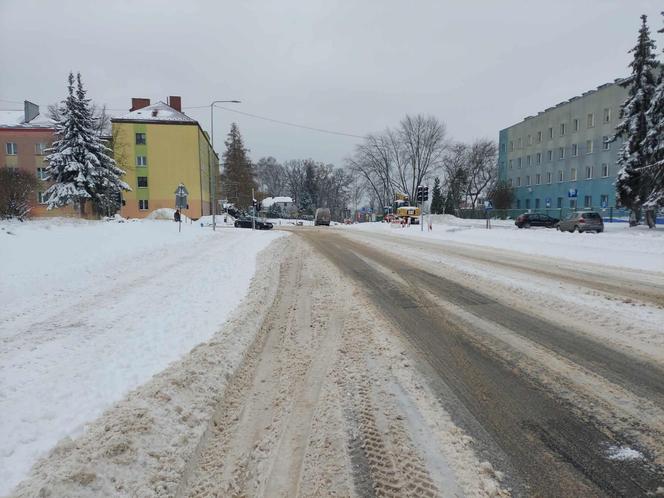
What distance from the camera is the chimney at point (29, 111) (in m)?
58.8

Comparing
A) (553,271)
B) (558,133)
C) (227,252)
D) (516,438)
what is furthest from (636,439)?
(558,133)

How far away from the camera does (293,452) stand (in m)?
3.04

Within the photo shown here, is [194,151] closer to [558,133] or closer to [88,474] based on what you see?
[558,133]

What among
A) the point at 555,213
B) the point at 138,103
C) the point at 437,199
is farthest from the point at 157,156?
the point at 555,213

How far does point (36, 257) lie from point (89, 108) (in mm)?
32826

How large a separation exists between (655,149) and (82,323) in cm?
3399

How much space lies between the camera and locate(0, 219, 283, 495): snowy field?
3.44 metres

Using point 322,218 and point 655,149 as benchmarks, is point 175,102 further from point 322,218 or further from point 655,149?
point 655,149

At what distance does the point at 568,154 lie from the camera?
59500mm

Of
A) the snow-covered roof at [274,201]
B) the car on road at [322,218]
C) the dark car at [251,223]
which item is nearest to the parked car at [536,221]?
the dark car at [251,223]

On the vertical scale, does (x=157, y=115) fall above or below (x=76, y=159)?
above

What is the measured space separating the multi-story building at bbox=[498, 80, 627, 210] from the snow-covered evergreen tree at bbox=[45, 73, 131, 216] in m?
50.9

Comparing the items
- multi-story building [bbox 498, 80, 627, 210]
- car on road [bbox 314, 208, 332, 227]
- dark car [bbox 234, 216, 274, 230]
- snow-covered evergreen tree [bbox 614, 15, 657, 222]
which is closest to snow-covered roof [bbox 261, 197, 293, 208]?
car on road [bbox 314, 208, 332, 227]

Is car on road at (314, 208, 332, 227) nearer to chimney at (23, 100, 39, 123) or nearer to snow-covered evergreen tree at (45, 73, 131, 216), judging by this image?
snow-covered evergreen tree at (45, 73, 131, 216)
